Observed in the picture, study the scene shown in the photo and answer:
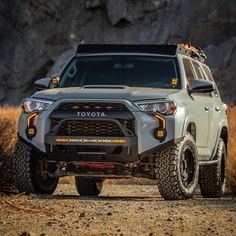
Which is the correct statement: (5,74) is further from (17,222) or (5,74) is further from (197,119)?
(17,222)

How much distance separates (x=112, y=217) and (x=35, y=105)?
292 cm

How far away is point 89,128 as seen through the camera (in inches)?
426

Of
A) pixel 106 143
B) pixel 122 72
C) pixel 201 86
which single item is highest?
pixel 122 72

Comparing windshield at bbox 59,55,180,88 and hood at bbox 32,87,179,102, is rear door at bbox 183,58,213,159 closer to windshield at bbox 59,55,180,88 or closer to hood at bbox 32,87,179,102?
windshield at bbox 59,55,180,88

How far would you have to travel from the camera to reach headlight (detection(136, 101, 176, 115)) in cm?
1075

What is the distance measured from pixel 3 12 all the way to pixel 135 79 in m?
40.8

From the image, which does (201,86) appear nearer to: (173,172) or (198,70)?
(173,172)

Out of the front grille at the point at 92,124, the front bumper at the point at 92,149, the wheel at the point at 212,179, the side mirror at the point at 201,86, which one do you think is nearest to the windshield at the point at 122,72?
the side mirror at the point at 201,86

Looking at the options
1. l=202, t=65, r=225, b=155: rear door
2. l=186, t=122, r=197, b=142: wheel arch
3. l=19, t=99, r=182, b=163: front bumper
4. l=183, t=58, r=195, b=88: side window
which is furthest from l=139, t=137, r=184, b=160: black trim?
l=202, t=65, r=225, b=155: rear door

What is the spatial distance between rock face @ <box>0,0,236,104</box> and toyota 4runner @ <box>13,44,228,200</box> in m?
34.1

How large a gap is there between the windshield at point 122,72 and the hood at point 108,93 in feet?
2.11

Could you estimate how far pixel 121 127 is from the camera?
10.6 m

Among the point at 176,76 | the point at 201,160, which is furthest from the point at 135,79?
the point at 201,160

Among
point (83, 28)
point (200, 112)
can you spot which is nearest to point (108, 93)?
point (200, 112)
